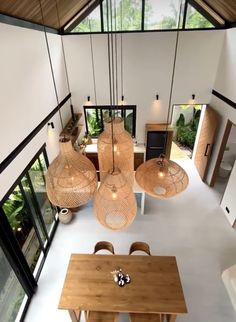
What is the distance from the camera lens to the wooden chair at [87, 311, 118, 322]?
3154 millimetres

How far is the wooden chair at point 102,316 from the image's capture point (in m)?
3.15

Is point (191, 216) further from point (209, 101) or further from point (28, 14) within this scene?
point (28, 14)

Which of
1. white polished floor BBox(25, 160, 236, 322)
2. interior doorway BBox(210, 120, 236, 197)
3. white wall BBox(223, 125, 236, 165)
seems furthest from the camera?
white wall BBox(223, 125, 236, 165)

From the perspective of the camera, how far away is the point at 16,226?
3.68 m

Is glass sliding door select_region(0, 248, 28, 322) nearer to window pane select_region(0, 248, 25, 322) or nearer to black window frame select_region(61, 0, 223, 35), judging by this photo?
window pane select_region(0, 248, 25, 322)

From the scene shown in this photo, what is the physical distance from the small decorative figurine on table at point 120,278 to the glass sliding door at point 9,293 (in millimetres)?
1720

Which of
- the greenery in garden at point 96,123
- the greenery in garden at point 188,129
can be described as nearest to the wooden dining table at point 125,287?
the greenery in garden at point 96,123

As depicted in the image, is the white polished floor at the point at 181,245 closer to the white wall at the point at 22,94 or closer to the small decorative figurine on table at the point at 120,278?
the small decorative figurine on table at the point at 120,278

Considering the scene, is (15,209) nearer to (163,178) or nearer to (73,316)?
(73,316)

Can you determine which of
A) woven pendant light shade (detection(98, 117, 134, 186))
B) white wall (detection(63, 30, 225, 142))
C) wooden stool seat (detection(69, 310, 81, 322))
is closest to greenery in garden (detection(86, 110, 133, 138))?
white wall (detection(63, 30, 225, 142))

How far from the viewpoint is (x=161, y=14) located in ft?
17.6

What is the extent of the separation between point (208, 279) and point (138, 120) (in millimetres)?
4672

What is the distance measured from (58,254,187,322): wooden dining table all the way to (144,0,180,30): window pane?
554 cm

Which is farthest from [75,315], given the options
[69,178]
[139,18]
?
[139,18]
